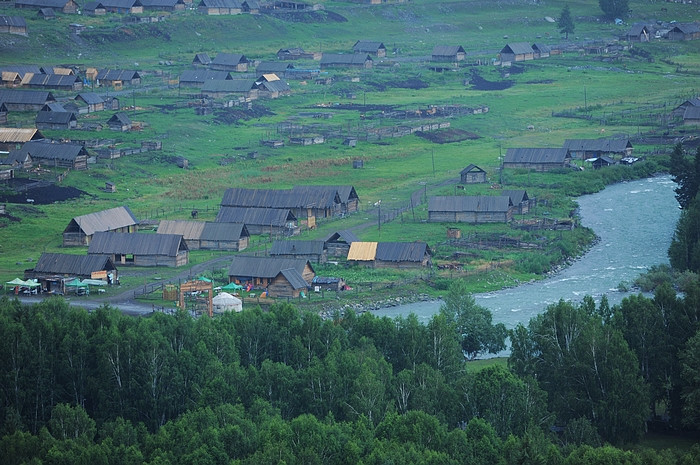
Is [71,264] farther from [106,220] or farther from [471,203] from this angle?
[471,203]

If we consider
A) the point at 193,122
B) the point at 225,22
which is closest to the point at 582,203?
the point at 193,122

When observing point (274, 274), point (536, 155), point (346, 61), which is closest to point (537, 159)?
point (536, 155)

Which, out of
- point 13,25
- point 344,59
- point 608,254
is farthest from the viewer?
point 344,59

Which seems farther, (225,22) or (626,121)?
(225,22)

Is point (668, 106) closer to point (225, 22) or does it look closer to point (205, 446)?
point (225, 22)

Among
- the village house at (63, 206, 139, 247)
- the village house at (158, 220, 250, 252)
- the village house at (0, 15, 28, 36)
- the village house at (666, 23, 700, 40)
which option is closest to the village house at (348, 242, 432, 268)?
the village house at (158, 220, 250, 252)

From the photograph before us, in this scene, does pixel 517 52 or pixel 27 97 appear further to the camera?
pixel 517 52

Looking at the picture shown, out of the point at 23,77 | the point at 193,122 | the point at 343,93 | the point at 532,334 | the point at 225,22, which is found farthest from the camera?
the point at 225,22

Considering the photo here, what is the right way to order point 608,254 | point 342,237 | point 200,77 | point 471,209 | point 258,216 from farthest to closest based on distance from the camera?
point 200,77
point 471,209
point 258,216
point 608,254
point 342,237
